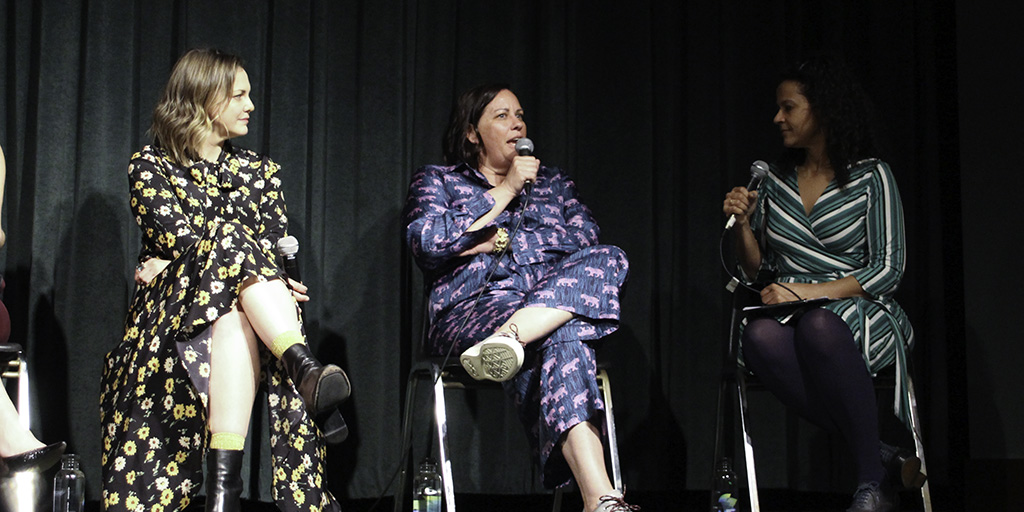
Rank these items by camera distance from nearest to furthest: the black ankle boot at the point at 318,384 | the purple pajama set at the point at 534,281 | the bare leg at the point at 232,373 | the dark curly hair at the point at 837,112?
the black ankle boot at the point at 318,384
the bare leg at the point at 232,373
the purple pajama set at the point at 534,281
the dark curly hair at the point at 837,112

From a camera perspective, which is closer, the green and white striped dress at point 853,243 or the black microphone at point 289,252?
the black microphone at point 289,252

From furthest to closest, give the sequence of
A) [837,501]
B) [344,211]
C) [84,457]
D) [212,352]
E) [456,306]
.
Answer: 1. [837,501]
2. [344,211]
3. [84,457]
4. [456,306]
5. [212,352]

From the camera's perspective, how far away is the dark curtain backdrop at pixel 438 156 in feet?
9.87

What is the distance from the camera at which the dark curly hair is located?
289 cm

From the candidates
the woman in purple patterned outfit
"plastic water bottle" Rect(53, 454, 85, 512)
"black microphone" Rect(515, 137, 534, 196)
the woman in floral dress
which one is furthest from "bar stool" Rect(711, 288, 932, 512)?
"plastic water bottle" Rect(53, 454, 85, 512)

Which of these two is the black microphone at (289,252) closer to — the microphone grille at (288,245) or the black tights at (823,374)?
the microphone grille at (288,245)

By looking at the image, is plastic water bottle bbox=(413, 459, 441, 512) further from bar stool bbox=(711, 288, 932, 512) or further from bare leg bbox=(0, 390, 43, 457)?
bare leg bbox=(0, 390, 43, 457)

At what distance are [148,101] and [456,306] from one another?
1.21 m

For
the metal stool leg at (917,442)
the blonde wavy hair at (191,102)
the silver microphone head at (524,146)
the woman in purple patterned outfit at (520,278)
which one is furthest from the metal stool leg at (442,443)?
the metal stool leg at (917,442)

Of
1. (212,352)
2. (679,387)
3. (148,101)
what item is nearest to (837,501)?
(679,387)

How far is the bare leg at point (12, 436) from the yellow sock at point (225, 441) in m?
0.38

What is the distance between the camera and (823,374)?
251 centimetres

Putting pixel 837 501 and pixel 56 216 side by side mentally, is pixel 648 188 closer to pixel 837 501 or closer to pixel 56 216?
pixel 837 501

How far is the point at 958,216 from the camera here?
372 cm
